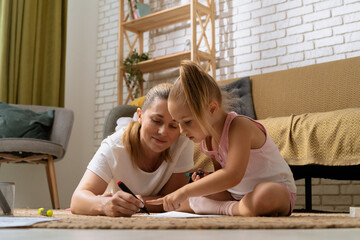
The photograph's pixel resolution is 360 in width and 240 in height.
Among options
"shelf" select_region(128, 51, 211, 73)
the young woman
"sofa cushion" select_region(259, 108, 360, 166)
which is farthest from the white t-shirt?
"shelf" select_region(128, 51, 211, 73)

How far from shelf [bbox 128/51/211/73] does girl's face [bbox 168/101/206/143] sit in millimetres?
2359

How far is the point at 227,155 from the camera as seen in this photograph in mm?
1427

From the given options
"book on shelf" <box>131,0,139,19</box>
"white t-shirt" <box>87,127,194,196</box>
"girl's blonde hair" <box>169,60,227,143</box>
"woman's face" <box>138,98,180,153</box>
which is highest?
"book on shelf" <box>131,0,139,19</box>

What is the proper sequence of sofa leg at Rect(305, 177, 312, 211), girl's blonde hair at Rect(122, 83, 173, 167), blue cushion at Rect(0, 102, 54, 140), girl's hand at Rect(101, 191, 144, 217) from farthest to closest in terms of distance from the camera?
1. blue cushion at Rect(0, 102, 54, 140)
2. sofa leg at Rect(305, 177, 312, 211)
3. girl's blonde hair at Rect(122, 83, 173, 167)
4. girl's hand at Rect(101, 191, 144, 217)

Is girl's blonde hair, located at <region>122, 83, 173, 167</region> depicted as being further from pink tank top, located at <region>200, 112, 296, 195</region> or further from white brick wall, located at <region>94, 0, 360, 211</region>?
white brick wall, located at <region>94, 0, 360, 211</region>

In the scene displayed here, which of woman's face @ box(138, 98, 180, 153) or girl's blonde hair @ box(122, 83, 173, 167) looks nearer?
woman's face @ box(138, 98, 180, 153)

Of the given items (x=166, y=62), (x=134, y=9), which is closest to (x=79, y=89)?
(x=134, y=9)

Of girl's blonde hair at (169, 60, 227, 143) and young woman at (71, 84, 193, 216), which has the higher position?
girl's blonde hair at (169, 60, 227, 143)

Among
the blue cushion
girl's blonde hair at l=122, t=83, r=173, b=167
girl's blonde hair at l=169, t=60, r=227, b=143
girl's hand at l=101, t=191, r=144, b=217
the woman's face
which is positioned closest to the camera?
girl's hand at l=101, t=191, r=144, b=217

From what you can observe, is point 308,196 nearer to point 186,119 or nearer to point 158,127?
point 158,127

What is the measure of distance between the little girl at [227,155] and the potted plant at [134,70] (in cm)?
272

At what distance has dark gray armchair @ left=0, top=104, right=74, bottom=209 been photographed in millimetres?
3205

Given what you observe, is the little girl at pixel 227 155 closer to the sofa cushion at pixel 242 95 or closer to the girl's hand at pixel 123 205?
the girl's hand at pixel 123 205

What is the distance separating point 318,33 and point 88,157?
2641 mm
